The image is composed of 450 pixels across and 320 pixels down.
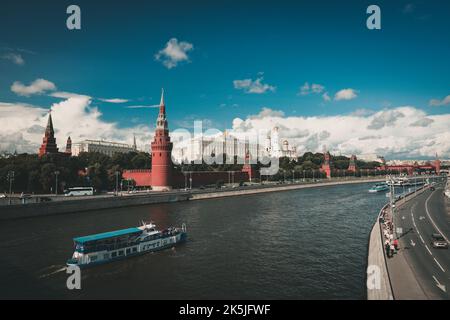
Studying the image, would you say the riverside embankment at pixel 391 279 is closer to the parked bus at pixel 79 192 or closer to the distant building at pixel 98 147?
the parked bus at pixel 79 192

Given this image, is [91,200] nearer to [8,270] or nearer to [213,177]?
[8,270]

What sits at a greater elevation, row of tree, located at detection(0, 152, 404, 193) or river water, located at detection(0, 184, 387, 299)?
row of tree, located at detection(0, 152, 404, 193)

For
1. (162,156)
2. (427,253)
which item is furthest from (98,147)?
(427,253)

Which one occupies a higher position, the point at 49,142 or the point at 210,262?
the point at 49,142

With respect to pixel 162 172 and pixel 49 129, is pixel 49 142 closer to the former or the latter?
pixel 49 129

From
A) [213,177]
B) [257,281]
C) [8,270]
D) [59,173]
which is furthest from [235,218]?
[213,177]

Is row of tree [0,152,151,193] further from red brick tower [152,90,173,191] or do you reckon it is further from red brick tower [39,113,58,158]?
red brick tower [152,90,173,191]

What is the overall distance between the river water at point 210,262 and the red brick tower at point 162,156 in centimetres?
3231

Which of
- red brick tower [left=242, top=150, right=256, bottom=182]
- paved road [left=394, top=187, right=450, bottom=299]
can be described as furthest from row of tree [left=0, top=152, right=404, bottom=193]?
paved road [left=394, top=187, right=450, bottom=299]

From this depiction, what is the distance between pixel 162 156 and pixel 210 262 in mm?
51647

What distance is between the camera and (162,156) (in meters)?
71.4

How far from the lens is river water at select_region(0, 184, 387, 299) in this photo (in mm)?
17016

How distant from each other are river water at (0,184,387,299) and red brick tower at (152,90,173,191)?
3231cm

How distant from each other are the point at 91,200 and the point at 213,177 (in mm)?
45302
